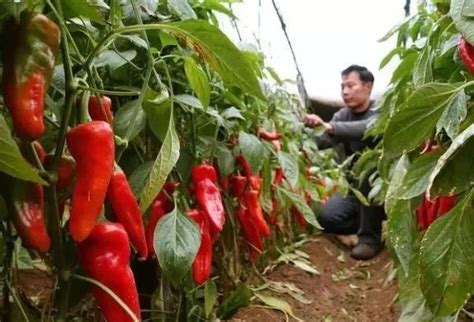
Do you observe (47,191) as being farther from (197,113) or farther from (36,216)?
(197,113)

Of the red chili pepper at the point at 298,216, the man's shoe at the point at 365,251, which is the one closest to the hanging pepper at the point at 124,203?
the red chili pepper at the point at 298,216

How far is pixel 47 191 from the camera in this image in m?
0.57

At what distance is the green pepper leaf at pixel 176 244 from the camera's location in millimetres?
679

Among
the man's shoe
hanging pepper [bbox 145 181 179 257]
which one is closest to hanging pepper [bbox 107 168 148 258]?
hanging pepper [bbox 145 181 179 257]

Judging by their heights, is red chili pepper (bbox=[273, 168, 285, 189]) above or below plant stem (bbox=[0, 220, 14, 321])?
below

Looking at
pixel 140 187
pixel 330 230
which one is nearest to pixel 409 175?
pixel 140 187

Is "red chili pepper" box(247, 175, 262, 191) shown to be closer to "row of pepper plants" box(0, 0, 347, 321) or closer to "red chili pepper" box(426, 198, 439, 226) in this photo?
"row of pepper plants" box(0, 0, 347, 321)

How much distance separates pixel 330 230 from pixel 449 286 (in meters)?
2.41

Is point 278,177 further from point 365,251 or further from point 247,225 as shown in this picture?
point 365,251

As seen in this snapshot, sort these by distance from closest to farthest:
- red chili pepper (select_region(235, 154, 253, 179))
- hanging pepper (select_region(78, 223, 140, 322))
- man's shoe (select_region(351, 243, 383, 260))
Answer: hanging pepper (select_region(78, 223, 140, 322)) → red chili pepper (select_region(235, 154, 253, 179)) → man's shoe (select_region(351, 243, 383, 260))

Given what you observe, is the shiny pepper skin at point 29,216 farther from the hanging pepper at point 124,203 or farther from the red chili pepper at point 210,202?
the red chili pepper at point 210,202

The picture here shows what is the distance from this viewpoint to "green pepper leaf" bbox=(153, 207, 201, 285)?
2.23ft

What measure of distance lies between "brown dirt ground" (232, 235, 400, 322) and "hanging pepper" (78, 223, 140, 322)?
27.9 inches

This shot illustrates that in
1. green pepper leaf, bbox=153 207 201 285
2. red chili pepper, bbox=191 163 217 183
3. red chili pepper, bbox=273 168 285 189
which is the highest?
green pepper leaf, bbox=153 207 201 285
